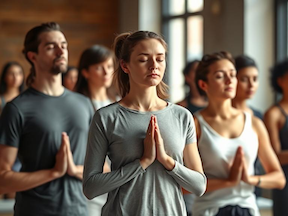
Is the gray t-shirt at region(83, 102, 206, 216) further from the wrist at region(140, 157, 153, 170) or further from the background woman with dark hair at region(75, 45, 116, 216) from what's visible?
the background woman with dark hair at region(75, 45, 116, 216)

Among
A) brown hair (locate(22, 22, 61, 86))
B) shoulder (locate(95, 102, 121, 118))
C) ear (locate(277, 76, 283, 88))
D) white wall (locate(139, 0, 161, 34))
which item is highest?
white wall (locate(139, 0, 161, 34))

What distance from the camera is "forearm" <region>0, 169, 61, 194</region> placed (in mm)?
2939

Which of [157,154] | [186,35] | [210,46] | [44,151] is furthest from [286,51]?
[157,154]

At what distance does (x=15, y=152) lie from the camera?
2965 millimetres

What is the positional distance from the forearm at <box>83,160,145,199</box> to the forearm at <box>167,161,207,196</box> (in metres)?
0.11

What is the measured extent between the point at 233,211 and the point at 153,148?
96 centimetres

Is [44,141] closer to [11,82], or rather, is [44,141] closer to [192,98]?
[192,98]

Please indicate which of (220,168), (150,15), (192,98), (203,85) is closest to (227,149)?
(220,168)

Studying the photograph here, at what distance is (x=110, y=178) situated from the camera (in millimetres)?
2166

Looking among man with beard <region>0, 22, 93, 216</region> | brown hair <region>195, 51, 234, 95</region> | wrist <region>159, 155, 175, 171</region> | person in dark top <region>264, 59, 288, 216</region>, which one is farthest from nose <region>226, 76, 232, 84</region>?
wrist <region>159, 155, 175, 171</region>

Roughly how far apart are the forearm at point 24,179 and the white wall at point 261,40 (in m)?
3.33

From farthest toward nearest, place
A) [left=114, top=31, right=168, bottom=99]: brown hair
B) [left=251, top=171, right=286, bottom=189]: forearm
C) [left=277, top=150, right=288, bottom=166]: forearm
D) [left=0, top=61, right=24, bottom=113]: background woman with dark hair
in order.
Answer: [left=0, top=61, right=24, bottom=113]: background woman with dark hair < [left=277, top=150, right=288, bottom=166]: forearm < [left=251, top=171, right=286, bottom=189]: forearm < [left=114, top=31, right=168, bottom=99]: brown hair

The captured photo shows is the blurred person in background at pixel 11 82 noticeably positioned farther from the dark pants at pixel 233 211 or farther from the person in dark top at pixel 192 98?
the dark pants at pixel 233 211

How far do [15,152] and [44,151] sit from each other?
129 millimetres
